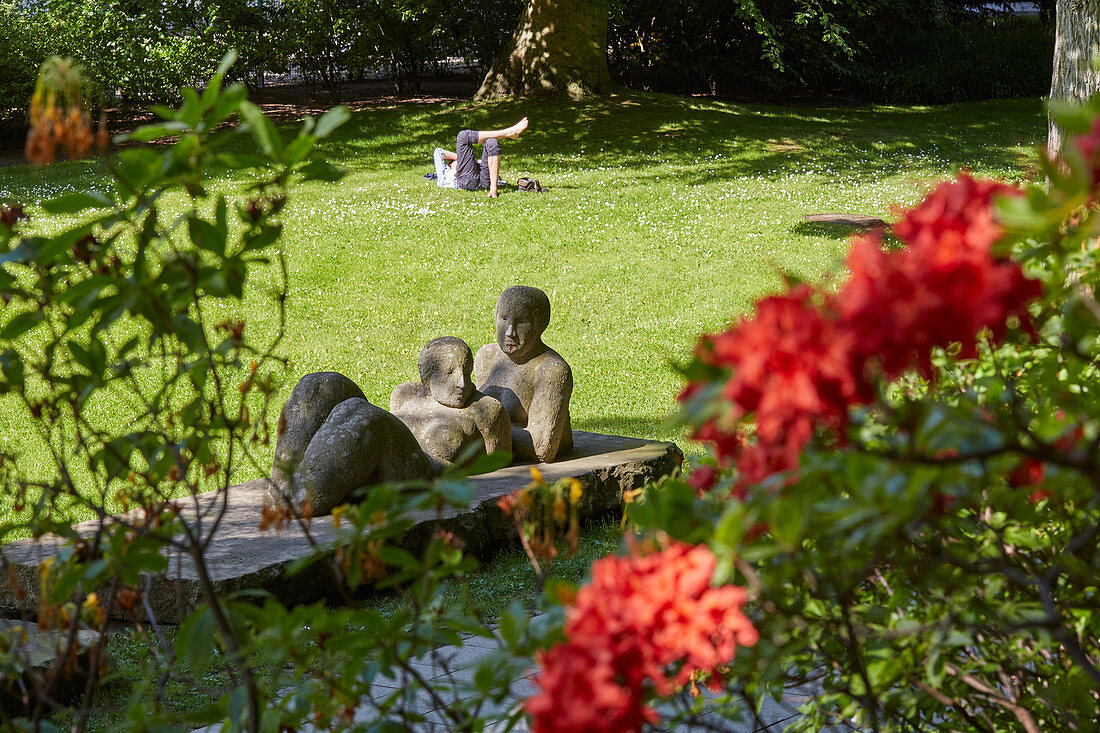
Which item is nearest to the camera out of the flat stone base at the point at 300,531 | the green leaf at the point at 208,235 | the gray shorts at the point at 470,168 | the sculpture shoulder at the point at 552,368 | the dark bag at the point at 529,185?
the green leaf at the point at 208,235

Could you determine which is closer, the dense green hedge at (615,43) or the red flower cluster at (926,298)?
the red flower cluster at (926,298)

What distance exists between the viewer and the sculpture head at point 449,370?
227 inches

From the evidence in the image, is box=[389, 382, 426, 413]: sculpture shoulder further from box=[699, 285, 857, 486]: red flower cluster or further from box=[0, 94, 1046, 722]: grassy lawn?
box=[699, 285, 857, 486]: red flower cluster

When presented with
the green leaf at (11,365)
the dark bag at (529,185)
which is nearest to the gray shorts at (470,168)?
the dark bag at (529,185)

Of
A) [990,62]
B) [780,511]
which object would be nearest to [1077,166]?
[780,511]

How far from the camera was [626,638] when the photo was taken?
1.02 m

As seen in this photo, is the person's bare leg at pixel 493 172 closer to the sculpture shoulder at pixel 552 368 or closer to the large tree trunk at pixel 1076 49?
the large tree trunk at pixel 1076 49

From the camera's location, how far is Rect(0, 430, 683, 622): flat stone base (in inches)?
180

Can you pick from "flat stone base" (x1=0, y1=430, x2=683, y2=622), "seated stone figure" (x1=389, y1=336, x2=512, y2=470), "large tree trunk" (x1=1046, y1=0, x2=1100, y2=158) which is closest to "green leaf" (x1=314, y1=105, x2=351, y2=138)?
"flat stone base" (x1=0, y1=430, x2=683, y2=622)

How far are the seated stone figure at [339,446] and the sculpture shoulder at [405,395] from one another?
1.78 feet

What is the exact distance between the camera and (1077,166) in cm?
82

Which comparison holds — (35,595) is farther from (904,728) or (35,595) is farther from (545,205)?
(545,205)

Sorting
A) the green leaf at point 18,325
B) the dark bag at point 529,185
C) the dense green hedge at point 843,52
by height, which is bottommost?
the dark bag at point 529,185

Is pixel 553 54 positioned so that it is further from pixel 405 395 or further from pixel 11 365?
pixel 11 365
